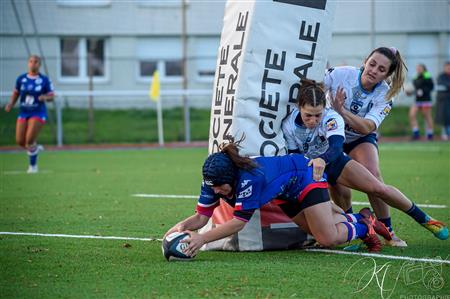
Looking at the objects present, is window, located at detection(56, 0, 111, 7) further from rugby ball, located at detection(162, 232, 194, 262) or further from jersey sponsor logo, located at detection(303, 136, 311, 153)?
rugby ball, located at detection(162, 232, 194, 262)

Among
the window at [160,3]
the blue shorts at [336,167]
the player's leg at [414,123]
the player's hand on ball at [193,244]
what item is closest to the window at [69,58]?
the window at [160,3]

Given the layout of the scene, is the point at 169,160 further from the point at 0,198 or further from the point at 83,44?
the point at 83,44

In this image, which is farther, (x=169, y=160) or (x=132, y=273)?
(x=169, y=160)

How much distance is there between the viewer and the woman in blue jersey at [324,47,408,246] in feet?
24.1

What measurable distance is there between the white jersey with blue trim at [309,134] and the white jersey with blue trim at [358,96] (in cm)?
42

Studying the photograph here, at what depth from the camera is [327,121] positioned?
22.9 feet

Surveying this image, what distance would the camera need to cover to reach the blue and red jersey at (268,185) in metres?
6.46

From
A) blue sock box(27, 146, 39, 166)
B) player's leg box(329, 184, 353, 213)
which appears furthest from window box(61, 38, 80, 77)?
player's leg box(329, 184, 353, 213)

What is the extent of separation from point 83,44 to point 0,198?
61.5 feet

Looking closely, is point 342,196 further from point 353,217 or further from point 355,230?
point 355,230

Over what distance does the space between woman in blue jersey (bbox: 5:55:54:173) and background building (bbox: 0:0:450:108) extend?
374 inches

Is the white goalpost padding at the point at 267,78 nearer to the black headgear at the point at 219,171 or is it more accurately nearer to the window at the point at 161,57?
the black headgear at the point at 219,171

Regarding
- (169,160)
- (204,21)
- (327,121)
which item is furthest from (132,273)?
(204,21)

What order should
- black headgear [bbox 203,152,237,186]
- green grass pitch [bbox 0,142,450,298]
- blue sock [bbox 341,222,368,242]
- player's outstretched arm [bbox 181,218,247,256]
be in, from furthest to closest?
1. blue sock [bbox 341,222,368,242]
2. player's outstretched arm [bbox 181,218,247,256]
3. black headgear [bbox 203,152,237,186]
4. green grass pitch [bbox 0,142,450,298]
